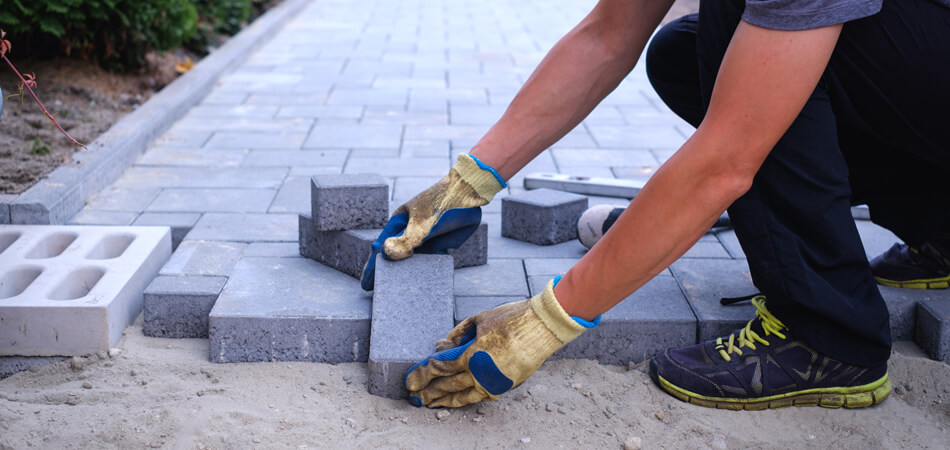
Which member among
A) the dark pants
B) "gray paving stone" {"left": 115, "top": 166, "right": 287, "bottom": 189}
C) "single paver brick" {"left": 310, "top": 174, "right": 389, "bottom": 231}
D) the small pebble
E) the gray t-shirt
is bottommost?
"gray paving stone" {"left": 115, "top": 166, "right": 287, "bottom": 189}

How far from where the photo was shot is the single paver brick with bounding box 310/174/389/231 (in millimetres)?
2330

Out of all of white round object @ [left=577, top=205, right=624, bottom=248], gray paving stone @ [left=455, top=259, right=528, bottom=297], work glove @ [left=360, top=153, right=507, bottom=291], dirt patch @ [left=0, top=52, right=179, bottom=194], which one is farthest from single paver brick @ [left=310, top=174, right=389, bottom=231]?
dirt patch @ [left=0, top=52, right=179, bottom=194]

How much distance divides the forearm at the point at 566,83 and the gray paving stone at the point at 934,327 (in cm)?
99

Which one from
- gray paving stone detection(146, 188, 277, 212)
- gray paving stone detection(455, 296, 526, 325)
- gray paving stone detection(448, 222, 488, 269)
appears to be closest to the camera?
gray paving stone detection(455, 296, 526, 325)

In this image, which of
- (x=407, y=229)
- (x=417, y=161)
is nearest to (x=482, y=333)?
(x=407, y=229)

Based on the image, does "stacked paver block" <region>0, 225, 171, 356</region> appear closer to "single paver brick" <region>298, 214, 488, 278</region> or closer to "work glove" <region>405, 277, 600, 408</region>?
"single paver brick" <region>298, 214, 488, 278</region>

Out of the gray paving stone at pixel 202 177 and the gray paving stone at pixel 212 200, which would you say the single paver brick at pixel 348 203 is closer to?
the gray paving stone at pixel 212 200

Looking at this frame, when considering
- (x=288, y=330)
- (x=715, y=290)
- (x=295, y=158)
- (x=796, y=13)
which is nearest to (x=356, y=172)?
(x=295, y=158)

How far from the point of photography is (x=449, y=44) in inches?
276

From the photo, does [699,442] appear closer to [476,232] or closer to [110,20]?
[476,232]

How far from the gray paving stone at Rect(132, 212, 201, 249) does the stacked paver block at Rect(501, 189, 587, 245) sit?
1077 millimetres

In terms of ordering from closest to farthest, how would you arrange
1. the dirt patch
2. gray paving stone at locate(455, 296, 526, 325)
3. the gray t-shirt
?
the gray t-shirt < gray paving stone at locate(455, 296, 526, 325) < the dirt patch

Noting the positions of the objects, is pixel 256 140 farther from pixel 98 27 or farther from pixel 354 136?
pixel 98 27

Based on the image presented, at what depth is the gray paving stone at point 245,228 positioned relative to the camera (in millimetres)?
2771
